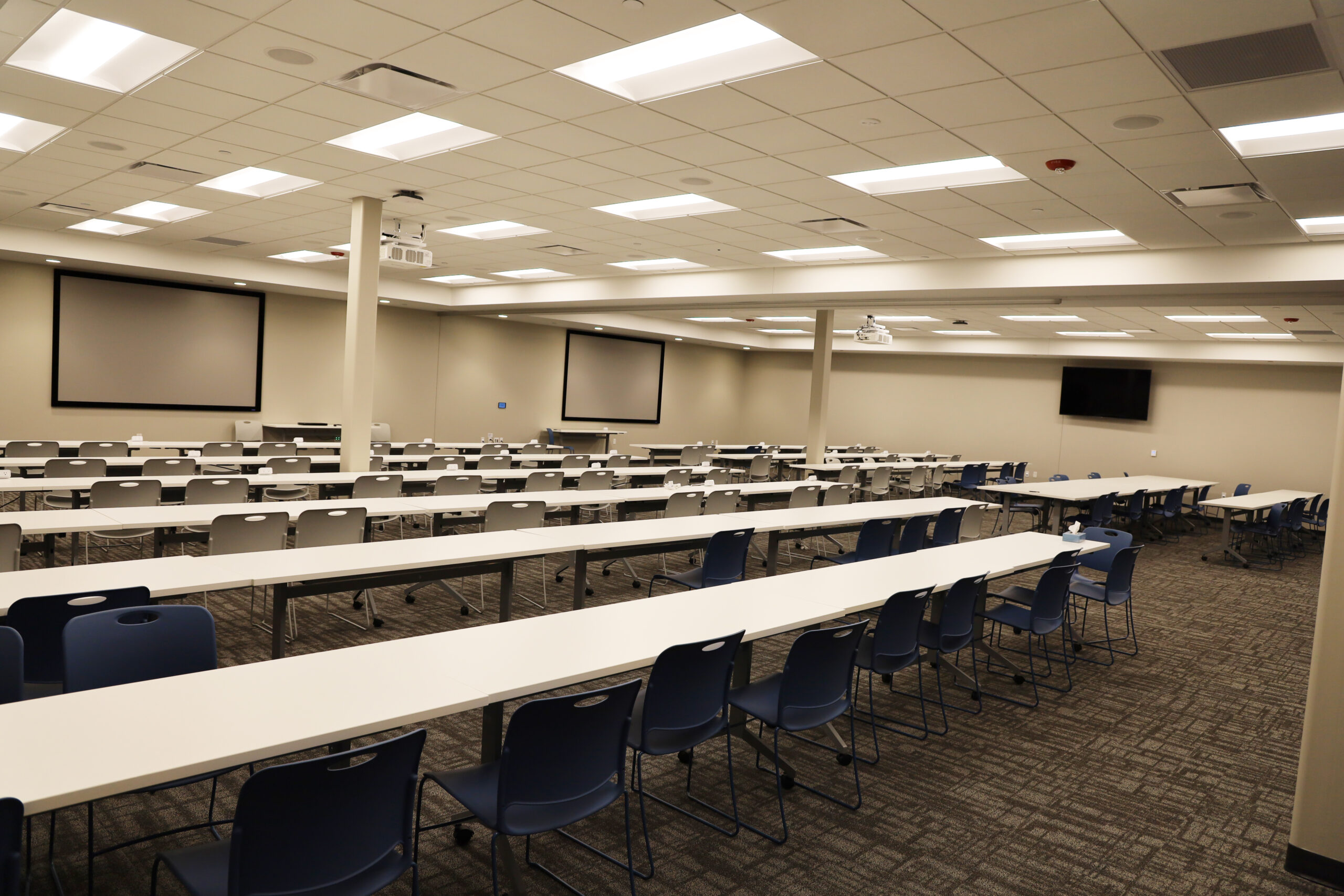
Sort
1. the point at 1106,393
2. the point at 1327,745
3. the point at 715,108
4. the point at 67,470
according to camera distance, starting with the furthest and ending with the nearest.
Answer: the point at 1106,393, the point at 67,470, the point at 715,108, the point at 1327,745

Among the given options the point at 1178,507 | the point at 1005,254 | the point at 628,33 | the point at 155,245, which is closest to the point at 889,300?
the point at 1005,254

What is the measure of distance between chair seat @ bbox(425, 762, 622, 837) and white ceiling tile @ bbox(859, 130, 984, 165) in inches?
175

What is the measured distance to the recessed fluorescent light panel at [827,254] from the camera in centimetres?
946

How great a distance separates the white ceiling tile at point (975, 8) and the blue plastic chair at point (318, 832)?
3.51 m

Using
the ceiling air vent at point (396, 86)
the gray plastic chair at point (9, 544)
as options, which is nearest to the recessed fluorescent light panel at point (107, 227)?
the ceiling air vent at point (396, 86)

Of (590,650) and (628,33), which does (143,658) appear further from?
(628,33)

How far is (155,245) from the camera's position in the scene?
11.8 m

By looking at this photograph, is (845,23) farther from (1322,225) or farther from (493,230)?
(493,230)

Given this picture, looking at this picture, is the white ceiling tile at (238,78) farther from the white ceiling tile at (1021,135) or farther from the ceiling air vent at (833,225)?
the ceiling air vent at (833,225)

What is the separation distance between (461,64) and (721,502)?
166 inches

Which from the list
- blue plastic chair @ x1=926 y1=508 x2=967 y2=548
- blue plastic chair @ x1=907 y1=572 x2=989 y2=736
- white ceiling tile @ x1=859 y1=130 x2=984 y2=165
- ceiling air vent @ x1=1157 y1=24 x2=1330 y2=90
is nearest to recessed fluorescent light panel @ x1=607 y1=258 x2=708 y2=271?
blue plastic chair @ x1=926 y1=508 x2=967 y2=548

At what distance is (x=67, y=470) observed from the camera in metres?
7.24

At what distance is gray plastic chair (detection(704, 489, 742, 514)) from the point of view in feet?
24.4

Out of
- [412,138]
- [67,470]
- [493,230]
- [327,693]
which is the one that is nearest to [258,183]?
[493,230]
